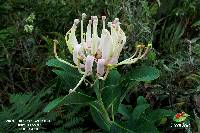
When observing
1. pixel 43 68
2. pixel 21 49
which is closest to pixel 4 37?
pixel 21 49

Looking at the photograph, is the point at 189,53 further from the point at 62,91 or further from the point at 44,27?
the point at 44,27

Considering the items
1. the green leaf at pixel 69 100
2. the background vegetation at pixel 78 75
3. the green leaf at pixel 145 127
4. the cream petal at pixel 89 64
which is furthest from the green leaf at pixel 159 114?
the cream petal at pixel 89 64

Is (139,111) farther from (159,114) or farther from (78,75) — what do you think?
(78,75)

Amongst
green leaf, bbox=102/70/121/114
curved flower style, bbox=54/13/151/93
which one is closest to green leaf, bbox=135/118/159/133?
green leaf, bbox=102/70/121/114

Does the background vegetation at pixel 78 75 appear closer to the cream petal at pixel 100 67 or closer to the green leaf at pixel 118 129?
the green leaf at pixel 118 129

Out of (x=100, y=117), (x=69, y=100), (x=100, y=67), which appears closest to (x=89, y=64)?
(x=100, y=67)

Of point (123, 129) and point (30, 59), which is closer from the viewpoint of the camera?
point (123, 129)
